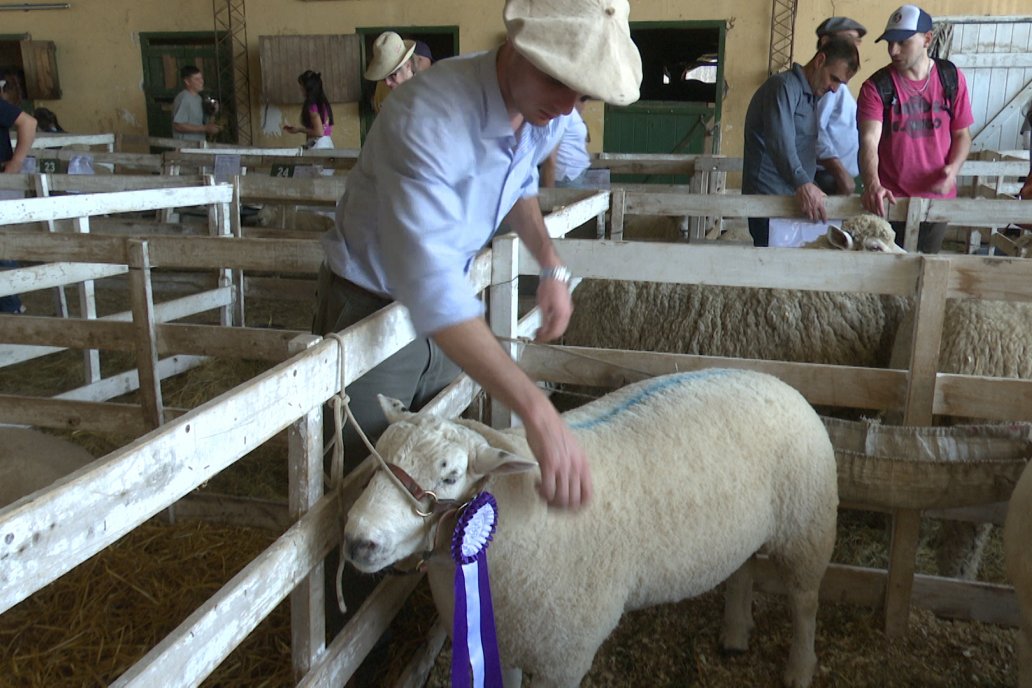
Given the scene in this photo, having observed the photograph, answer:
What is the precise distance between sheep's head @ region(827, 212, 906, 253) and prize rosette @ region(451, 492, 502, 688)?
2724 millimetres

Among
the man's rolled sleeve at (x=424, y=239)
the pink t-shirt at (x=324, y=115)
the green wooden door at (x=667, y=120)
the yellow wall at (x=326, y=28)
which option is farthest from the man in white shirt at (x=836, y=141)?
the yellow wall at (x=326, y=28)

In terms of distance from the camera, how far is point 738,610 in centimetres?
261

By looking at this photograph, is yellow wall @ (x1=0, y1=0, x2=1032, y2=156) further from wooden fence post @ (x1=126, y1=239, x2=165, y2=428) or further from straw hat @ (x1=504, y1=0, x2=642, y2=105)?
straw hat @ (x1=504, y1=0, x2=642, y2=105)

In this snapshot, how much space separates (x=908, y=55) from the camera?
4293 millimetres

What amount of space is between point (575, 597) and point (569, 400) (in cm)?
216

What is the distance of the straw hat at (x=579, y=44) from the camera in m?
1.47

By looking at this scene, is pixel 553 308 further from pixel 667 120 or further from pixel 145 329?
pixel 667 120

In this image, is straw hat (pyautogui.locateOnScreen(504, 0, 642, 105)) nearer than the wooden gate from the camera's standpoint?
Yes

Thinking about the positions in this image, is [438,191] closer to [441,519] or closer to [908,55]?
[441,519]

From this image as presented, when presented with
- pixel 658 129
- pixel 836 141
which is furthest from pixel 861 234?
pixel 658 129

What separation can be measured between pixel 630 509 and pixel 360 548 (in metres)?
0.69

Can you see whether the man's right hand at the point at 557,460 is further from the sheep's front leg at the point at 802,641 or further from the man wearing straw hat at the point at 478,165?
the sheep's front leg at the point at 802,641

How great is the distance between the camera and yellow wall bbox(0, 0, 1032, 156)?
36.8 ft

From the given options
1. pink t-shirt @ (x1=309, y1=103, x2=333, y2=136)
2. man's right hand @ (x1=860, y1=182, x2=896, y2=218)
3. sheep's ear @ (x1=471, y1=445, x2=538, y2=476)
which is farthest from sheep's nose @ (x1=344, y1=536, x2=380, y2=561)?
pink t-shirt @ (x1=309, y1=103, x2=333, y2=136)
